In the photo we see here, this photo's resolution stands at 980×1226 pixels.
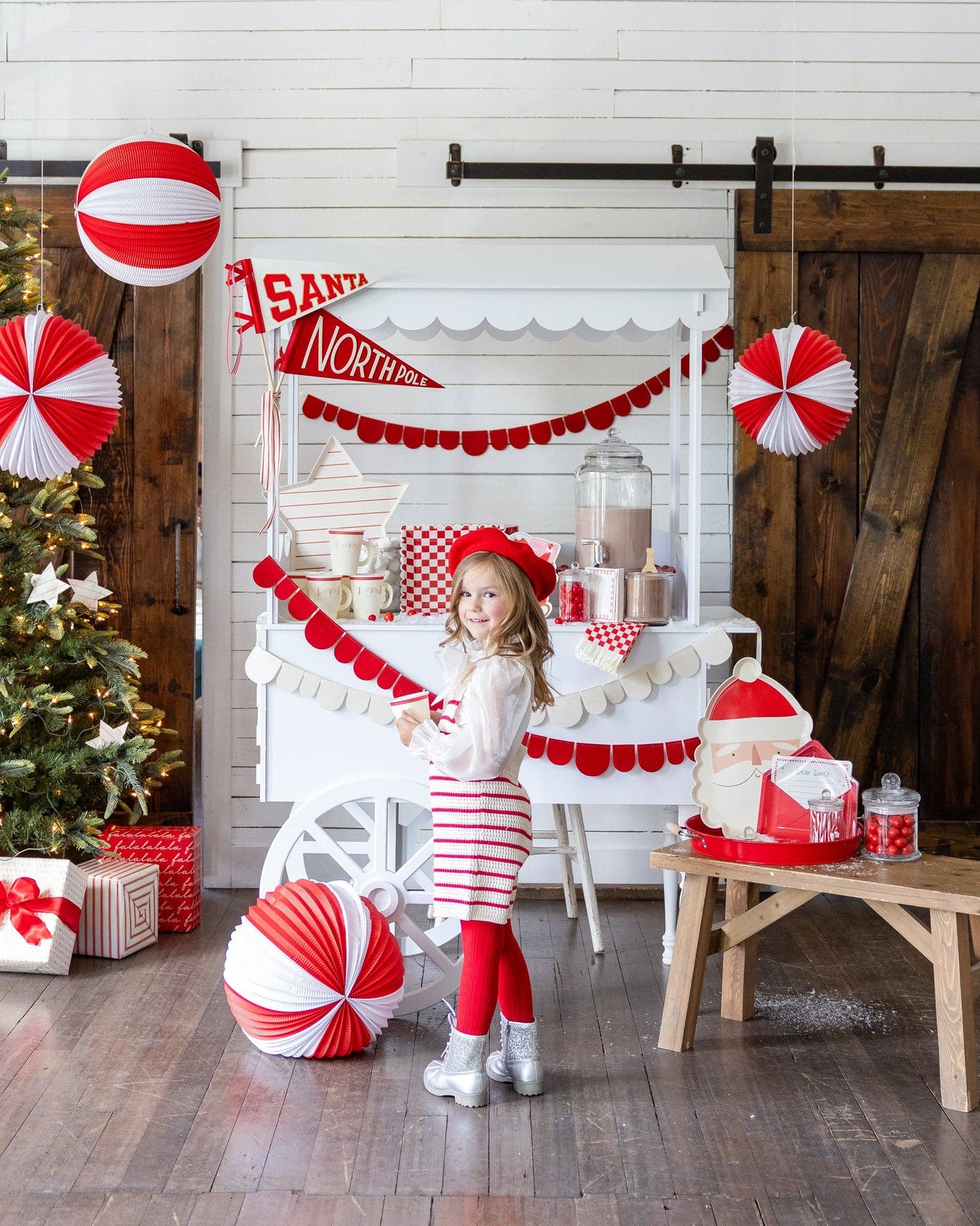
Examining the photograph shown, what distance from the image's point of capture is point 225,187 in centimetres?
426

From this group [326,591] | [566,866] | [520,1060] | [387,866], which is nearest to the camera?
[520,1060]

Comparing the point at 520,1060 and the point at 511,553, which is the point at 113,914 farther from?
the point at 511,553

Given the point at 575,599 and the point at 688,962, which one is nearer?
the point at 688,962

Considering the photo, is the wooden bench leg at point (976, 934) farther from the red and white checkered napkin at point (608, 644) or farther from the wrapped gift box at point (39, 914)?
the wrapped gift box at point (39, 914)

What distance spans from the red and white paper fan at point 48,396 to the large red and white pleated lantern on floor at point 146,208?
0.22 m

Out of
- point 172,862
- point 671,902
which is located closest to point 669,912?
point 671,902

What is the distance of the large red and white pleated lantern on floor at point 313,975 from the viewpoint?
2814mm

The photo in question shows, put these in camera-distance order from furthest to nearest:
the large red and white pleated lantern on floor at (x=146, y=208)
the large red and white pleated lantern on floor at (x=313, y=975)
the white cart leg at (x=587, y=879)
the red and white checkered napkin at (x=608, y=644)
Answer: the white cart leg at (x=587, y=879) < the red and white checkered napkin at (x=608, y=644) < the large red and white pleated lantern on floor at (x=146, y=208) < the large red and white pleated lantern on floor at (x=313, y=975)

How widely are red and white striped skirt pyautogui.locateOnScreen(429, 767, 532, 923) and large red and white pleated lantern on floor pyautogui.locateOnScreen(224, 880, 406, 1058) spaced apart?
0.27 metres

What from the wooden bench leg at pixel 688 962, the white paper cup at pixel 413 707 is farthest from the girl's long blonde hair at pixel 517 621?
the wooden bench leg at pixel 688 962

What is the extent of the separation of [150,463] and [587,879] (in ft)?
6.69

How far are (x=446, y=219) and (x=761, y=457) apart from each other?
1339mm

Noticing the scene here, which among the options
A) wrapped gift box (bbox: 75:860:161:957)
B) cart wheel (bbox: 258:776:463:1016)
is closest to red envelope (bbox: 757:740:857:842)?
cart wheel (bbox: 258:776:463:1016)

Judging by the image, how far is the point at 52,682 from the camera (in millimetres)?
3832
